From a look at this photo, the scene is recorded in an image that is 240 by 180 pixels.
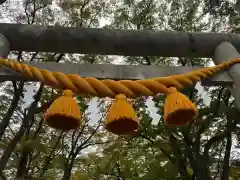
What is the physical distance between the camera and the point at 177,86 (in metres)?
1.92

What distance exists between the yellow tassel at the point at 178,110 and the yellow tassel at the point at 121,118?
0.62 feet

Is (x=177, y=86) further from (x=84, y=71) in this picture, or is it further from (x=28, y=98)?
(x=28, y=98)

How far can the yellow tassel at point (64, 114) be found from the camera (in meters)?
1.65

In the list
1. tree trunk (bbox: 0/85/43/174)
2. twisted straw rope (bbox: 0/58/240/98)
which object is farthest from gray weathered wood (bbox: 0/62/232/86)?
tree trunk (bbox: 0/85/43/174)

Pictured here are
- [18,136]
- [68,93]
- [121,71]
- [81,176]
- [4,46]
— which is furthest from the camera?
[81,176]

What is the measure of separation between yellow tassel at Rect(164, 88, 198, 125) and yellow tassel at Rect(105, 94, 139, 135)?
19cm

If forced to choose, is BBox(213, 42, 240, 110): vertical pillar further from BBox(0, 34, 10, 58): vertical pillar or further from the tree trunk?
the tree trunk

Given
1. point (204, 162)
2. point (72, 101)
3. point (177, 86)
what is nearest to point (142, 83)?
point (177, 86)

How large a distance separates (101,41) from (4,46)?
2.32 feet

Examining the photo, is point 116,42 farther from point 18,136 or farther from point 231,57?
point 18,136

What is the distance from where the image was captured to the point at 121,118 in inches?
64.9

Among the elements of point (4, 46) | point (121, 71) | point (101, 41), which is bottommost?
point (121, 71)

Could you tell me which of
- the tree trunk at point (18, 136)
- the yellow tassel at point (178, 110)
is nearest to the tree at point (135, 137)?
the tree trunk at point (18, 136)

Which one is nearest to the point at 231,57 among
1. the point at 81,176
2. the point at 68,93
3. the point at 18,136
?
the point at 68,93
